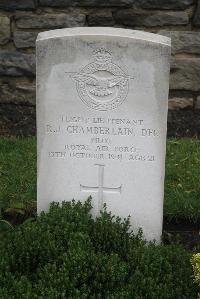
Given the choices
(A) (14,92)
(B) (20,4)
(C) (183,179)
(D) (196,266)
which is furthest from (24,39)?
(D) (196,266)

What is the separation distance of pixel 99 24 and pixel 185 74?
1050mm

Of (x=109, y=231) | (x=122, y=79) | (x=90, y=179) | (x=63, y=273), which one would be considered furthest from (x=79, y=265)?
(x=122, y=79)

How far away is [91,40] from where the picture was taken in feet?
12.7

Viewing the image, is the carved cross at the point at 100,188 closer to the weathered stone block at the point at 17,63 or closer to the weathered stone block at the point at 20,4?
the weathered stone block at the point at 17,63

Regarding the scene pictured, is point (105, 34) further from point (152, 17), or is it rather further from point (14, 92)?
point (14, 92)

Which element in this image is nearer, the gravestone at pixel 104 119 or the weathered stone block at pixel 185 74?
the gravestone at pixel 104 119

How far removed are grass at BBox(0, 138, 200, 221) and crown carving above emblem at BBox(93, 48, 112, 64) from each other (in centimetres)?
131

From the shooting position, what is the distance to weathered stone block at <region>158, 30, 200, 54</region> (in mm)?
6785

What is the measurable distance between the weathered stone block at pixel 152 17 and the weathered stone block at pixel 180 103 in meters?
0.80

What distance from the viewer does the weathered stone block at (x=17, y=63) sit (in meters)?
6.89

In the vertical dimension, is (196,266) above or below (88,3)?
below

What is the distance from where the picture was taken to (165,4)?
675 cm

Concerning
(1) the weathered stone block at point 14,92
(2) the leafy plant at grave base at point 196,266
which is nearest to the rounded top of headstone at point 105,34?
(2) the leafy plant at grave base at point 196,266

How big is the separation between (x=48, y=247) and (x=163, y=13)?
3728 millimetres
